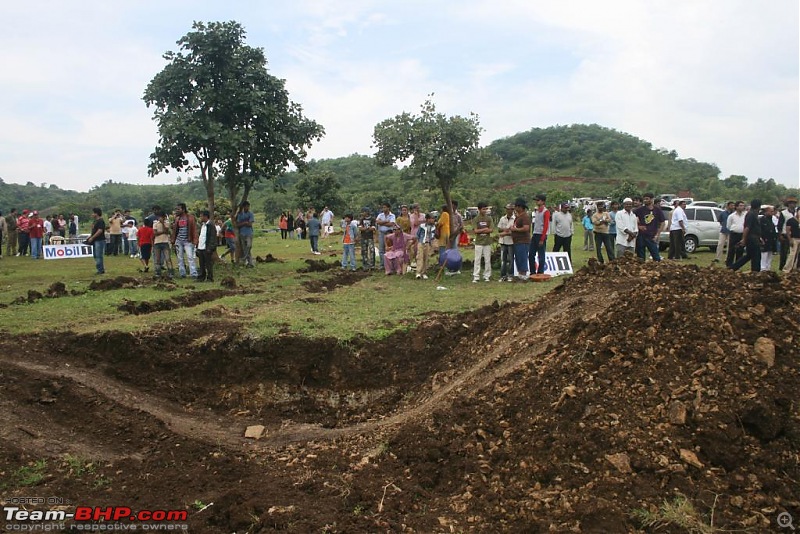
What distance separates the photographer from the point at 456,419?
5711 millimetres

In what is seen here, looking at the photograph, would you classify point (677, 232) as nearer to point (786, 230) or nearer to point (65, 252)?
point (786, 230)

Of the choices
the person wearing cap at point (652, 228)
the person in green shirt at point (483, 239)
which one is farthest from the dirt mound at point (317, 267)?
the person wearing cap at point (652, 228)

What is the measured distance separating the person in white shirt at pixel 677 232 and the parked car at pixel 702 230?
2457 millimetres

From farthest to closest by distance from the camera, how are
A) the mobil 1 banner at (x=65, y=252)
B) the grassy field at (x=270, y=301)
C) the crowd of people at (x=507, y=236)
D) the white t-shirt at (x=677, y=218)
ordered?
1. the mobil 1 banner at (x=65, y=252)
2. the white t-shirt at (x=677, y=218)
3. the crowd of people at (x=507, y=236)
4. the grassy field at (x=270, y=301)

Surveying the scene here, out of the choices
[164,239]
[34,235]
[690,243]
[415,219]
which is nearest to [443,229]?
[415,219]

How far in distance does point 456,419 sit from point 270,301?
7.00 meters

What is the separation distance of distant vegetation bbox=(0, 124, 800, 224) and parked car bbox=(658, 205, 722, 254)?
20136 mm

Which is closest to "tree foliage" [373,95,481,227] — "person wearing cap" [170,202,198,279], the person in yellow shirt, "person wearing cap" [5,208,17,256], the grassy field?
the person in yellow shirt

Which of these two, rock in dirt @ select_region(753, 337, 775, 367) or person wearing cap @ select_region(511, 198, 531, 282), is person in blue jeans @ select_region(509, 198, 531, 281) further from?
rock in dirt @ select_region(753, 337, 775, 367)

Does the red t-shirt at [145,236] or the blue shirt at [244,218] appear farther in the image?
the blue shirt at [244,218]

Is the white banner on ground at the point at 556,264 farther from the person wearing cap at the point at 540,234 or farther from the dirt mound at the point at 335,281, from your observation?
the dirt mound at the point at 335,281

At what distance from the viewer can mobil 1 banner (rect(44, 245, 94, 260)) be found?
20953mm

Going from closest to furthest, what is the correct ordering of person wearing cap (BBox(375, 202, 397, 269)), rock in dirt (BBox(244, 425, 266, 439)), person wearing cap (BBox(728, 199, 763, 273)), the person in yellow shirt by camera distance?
rock in dirt (BBox(244, 425, 266, 439)) < person wearing cap (BBox(728, 199, 763, 273)) < the person in yellow shirt < person wearing cap (BBox(375, 202, 397, 269))

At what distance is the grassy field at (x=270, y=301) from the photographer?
9.59 m
